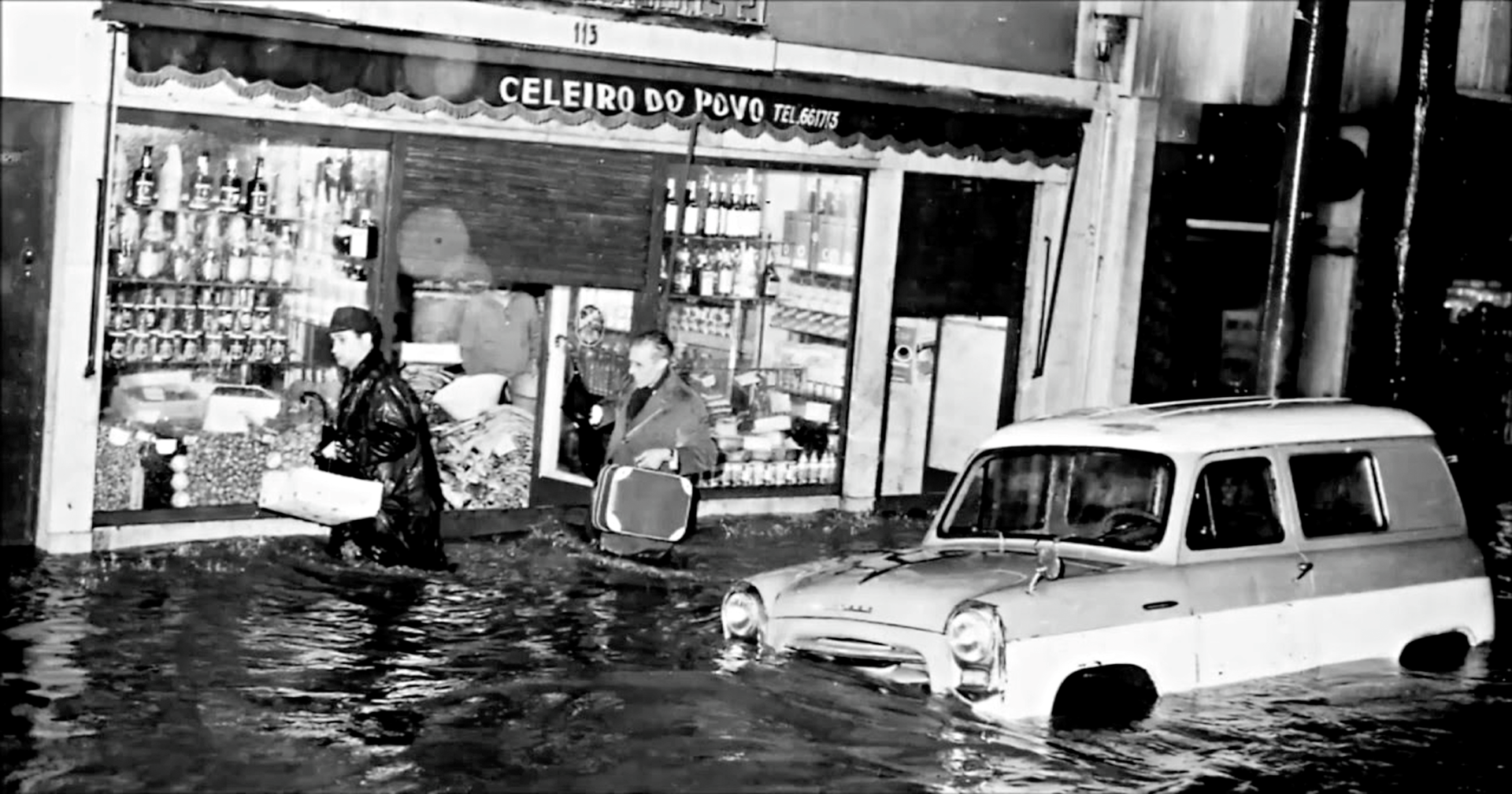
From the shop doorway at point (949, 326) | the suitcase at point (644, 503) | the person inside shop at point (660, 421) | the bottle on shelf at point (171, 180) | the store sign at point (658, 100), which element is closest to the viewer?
the suitcase at point (644, 503)

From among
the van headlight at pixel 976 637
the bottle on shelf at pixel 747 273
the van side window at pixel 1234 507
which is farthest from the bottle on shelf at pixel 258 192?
the van side window at pixel 1234 507

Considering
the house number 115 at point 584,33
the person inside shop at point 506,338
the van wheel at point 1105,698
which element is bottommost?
the van wheel at point 1105,698

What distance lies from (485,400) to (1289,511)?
19.9ft

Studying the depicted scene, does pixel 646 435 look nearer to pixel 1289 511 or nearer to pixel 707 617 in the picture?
pixel 707 617

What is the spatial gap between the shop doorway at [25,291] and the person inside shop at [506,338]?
2.94m

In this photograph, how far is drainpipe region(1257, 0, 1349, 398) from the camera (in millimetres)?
15141

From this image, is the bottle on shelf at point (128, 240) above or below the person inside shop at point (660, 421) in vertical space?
above

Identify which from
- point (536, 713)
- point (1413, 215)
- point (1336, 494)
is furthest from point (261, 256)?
point (1413, 215)

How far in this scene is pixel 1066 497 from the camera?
10797 millimetres

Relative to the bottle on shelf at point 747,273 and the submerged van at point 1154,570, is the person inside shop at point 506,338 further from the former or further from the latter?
the submerged van at point 1154,570

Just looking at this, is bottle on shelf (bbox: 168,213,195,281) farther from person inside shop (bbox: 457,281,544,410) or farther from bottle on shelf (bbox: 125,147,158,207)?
person inside shop (bbox: 457,281,544,410)

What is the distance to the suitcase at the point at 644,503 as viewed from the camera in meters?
13.0

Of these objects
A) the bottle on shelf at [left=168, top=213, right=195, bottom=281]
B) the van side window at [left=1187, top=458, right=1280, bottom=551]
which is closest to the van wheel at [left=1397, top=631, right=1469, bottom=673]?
the van side window at [left=1187, top=458, right=1280, bottom=551]

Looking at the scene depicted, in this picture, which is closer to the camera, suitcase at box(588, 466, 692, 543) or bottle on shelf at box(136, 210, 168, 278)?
suitcase at box(588, 466, 692, 543)
